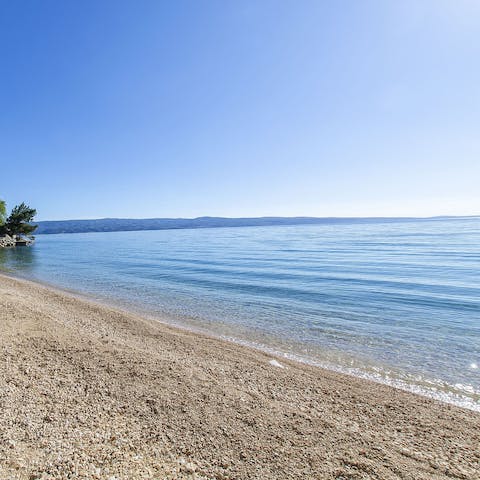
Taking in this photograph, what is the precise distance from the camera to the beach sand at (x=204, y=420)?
12.0ft

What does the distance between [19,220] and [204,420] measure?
86.4 m

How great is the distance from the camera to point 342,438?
14.6ft

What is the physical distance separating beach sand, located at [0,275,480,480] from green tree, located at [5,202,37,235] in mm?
79854

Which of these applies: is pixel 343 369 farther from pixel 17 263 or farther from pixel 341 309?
pixel 17 263

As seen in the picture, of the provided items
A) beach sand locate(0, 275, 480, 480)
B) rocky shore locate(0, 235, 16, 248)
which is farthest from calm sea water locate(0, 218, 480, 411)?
rocky shore locate(0, 235, 16, 248)

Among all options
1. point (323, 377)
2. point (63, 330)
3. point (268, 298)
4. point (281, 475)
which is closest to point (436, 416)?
point (323, 377)

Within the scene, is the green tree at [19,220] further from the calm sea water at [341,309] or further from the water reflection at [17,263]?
the calm sea water at [341,309]

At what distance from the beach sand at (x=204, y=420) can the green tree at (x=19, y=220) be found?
7985 centimetres

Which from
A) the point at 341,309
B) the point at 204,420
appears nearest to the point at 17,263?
the point at 341,309

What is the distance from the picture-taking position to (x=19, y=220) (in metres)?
72.0

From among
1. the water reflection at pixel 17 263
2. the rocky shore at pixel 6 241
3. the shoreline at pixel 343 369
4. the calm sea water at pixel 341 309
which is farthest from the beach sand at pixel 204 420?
the rocky shore at pixel 6 241

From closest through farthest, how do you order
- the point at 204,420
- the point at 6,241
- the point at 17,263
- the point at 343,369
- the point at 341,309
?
1. the point at 204,420
2. the point at 343,369
3. the point at 341,309
4. the point at 17,263
5. the point at 6,241

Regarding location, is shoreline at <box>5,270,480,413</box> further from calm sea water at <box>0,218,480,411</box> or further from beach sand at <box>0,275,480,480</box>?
beach sand at <box>0,275,480,480</box>

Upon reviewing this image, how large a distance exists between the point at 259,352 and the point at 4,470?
6.45 metres
